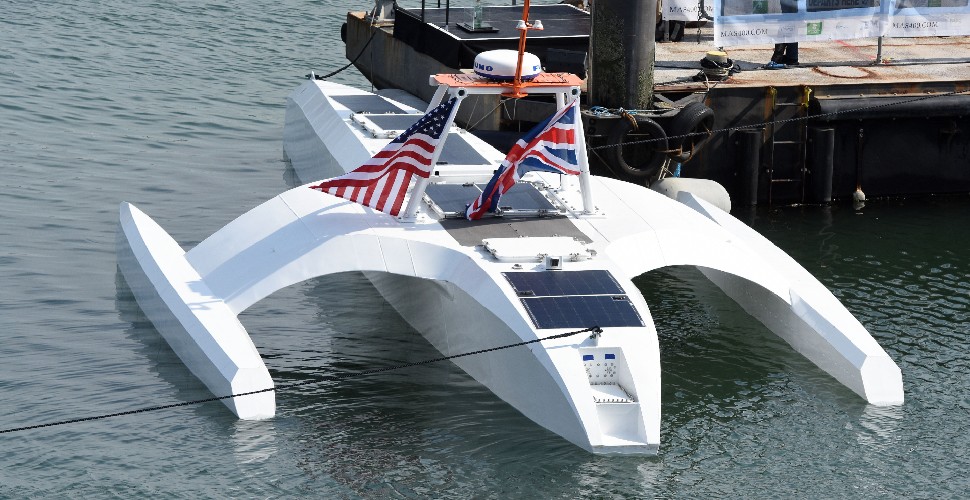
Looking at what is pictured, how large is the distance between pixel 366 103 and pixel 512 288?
28.5 feet

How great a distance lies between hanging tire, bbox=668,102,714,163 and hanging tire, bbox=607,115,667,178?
0.22m

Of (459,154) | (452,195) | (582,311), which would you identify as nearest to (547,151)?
(452,195)

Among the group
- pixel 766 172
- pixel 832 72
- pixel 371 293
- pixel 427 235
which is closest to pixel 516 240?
pixel 427 235

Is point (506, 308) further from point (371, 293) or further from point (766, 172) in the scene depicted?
point (766, 172)

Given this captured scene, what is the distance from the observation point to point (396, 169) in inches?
563

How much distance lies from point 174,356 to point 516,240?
350cm

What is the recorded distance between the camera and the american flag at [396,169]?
14148 mm

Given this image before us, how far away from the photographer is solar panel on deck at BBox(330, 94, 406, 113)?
20.6m

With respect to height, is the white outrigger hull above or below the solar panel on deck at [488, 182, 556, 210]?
below

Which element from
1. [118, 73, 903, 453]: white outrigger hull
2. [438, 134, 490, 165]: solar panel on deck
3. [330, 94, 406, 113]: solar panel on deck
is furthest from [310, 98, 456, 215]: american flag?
[330, 94, 406, 113]: solar panel on deck

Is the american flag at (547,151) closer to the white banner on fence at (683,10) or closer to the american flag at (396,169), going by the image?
the american flag at (396,169)

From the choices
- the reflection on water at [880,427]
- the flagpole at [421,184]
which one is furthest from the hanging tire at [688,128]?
the reflection on water at [880,427]

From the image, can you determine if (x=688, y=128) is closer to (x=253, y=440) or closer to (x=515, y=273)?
(x=515, y=273)

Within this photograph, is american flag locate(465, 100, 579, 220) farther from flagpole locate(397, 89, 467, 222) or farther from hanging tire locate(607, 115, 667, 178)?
hanging tire locate(607, 115, 667, 178)
